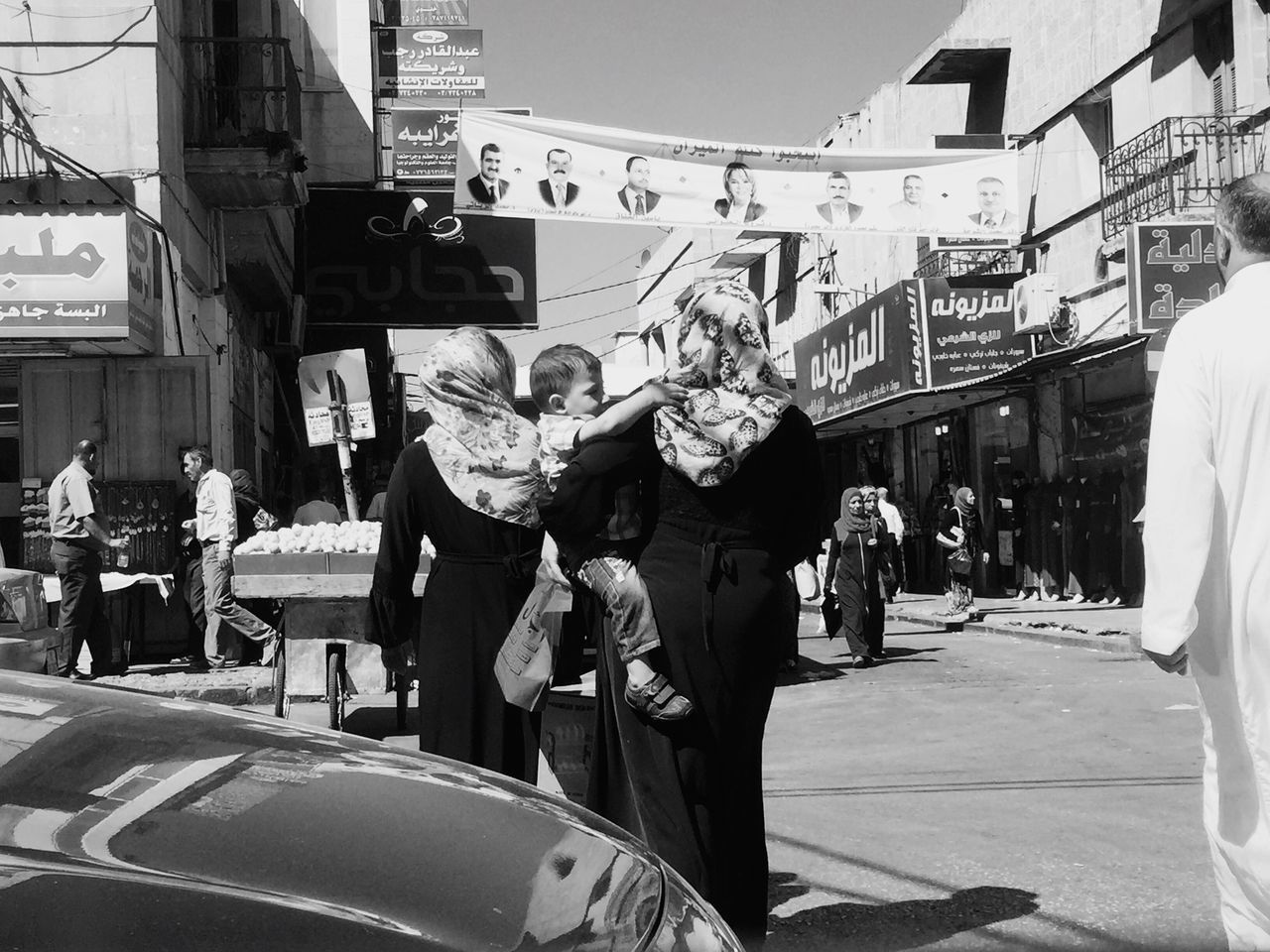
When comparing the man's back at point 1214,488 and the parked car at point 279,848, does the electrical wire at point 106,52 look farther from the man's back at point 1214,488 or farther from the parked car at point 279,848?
the man's back at point 1214,488

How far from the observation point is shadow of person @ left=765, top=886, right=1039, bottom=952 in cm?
425

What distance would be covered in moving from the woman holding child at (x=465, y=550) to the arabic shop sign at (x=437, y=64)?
19328mm

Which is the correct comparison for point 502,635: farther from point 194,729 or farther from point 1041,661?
point 1041,661

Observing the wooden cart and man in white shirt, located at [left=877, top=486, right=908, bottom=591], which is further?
man in white shirt, located at [left=877, top=486, right=908, bottom=591]

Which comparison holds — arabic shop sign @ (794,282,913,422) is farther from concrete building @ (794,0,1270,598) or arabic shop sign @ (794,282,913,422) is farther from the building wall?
the building wall

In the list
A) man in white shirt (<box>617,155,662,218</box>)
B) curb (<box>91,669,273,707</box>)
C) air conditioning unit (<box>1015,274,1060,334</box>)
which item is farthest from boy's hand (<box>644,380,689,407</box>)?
air conditioning unit (<box>1015,274,1060,334</box>)

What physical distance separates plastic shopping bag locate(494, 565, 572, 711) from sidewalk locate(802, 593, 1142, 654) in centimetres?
915

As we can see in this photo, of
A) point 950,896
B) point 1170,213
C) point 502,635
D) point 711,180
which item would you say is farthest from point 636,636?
point 1170,213

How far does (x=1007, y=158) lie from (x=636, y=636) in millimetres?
11529

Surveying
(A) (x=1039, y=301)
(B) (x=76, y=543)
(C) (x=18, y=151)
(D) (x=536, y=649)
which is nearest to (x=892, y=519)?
(A) (x=1039, y=301)

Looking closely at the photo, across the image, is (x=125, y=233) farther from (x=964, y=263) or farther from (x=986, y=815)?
(x=964, y=263)

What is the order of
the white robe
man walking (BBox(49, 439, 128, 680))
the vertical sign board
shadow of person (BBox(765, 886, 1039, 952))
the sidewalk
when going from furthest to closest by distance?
the vertical sign board → the sidewalk → man walking (BBox(49, 439, 128, 680)) → shadow of person (BBox(765, 886, 1039, 952)) → the white robe

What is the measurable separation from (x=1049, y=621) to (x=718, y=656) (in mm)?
14019

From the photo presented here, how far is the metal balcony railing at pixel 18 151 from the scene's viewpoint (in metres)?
13.1
